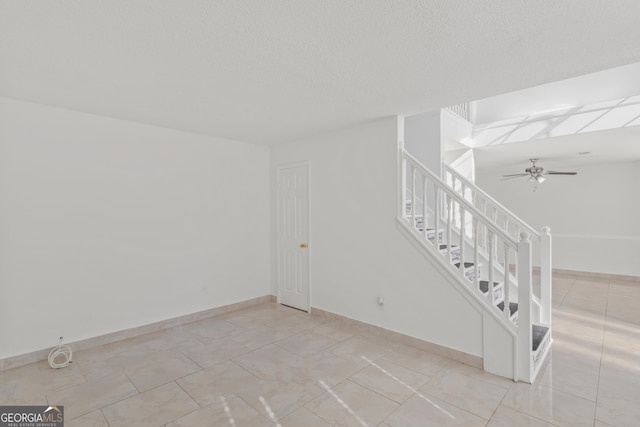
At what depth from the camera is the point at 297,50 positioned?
81.7 inches

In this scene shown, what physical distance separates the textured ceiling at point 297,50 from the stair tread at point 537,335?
2.35m

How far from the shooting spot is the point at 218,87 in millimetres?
2688

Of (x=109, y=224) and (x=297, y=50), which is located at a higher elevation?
(x=297, y=50)

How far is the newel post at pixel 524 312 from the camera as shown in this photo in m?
2.59

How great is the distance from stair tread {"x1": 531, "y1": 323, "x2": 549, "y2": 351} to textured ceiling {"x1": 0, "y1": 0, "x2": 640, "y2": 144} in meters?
2.35

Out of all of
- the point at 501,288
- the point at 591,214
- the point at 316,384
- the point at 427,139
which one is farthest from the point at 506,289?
the point at 591,214

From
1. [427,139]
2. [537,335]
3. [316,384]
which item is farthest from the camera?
[427,139]

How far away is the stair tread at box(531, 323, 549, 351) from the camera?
9.48 ft

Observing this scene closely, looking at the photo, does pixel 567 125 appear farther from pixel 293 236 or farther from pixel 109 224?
pixel 109 224

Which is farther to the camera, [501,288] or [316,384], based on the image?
[501,288]

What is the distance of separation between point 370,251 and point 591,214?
21.1 feet

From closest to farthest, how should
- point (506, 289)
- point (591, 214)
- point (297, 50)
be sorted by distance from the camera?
point (297, 50) → point (506, 289) → point (591, 214)

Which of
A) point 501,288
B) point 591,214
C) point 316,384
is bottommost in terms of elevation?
point 316,384

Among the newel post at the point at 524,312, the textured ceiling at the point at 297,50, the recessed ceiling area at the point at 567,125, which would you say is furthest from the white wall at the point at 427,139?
the newel post at the point at 524,312
